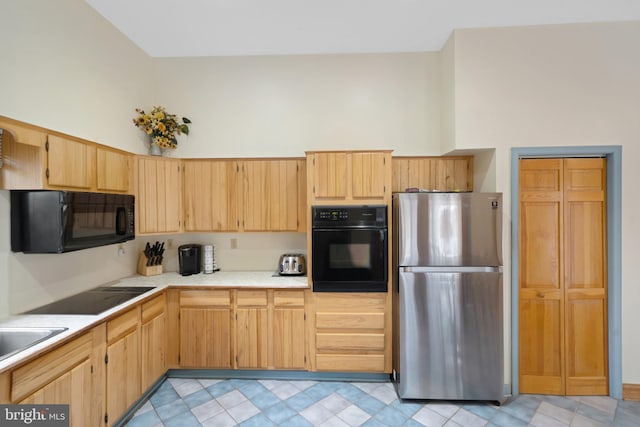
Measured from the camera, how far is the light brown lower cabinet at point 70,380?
1334 millimetres

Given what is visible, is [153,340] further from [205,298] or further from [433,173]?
[433,173]

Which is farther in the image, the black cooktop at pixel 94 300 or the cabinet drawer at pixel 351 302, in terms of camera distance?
the cabinet drawer at pixel 351 302

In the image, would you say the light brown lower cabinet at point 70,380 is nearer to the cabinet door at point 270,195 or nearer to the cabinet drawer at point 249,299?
the cabinet drawer at point 249,299

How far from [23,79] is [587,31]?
437 centimetres

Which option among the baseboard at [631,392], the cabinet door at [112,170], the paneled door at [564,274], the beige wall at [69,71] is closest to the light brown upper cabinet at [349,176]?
the paneled door at [564,274]

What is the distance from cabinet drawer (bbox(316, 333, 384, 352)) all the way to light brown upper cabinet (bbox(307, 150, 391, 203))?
1.26 metres

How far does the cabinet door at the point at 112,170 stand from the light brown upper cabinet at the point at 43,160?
0.21ft

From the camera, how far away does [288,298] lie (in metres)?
2.60

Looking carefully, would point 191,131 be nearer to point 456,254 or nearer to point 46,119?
point 46,119

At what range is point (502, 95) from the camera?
2418 millimetres

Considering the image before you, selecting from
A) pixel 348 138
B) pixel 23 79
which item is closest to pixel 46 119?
pixel 23 79

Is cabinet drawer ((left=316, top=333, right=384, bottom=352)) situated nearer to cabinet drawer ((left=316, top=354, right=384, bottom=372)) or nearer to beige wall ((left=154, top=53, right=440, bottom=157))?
cabinet drawer ((left=316, top=354, right=384, bottom=372))

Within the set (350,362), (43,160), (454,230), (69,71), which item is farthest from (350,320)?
(69,71)

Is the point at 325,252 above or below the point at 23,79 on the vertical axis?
below
